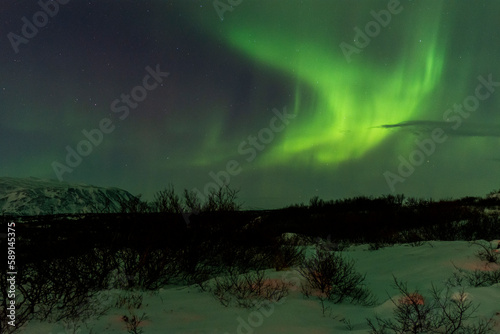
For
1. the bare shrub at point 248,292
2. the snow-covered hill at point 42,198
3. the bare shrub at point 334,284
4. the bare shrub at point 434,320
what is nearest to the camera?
the bare shrub at point 434,320

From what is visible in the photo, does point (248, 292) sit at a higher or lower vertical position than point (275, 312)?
higher

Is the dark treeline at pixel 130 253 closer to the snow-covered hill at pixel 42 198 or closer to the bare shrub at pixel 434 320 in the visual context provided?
the bare shrub at pixel 434 320

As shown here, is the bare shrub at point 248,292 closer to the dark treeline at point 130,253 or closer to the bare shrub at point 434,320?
the dark treeline at point 130,253

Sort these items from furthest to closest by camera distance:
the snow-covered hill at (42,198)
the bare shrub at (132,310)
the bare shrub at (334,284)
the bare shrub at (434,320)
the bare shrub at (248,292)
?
the snow-covered hill at (42,198), the bare shrub at (334,284), the bare shrub at (248,292), the bare shrub at (132,310), the bare shrub at (434,320)

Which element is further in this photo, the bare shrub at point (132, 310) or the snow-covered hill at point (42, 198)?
the snow-covered hill at point (42, 198)

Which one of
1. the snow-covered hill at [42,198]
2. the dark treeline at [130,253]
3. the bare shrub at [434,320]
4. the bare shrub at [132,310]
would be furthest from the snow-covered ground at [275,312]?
the snow-covered hill at [42,198]

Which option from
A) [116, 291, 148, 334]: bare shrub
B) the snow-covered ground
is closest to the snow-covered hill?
[116, 291, 148, 334]: bare shrub

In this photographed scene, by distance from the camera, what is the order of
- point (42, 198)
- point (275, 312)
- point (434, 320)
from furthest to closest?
point (42, 198)
point (275, 312)
point (434, 320)

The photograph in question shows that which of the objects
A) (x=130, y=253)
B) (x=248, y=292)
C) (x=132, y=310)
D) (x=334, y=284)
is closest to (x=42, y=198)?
(x=130, y=253)

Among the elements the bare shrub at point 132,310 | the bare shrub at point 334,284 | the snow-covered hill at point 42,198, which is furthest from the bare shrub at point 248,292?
the snow-covered hill at point 42,198

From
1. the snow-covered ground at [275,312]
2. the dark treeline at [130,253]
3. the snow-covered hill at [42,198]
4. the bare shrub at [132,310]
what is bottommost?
the snow-covered ground at [275,312]

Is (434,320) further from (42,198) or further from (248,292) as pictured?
(42,198)

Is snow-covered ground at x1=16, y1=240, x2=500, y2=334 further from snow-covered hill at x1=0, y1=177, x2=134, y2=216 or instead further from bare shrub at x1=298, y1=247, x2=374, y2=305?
snow-covered hill at x1=0, y1=177, x2=134, y2=216

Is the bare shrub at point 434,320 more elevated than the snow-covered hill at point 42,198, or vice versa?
the snow-covered hill at point 42,198
